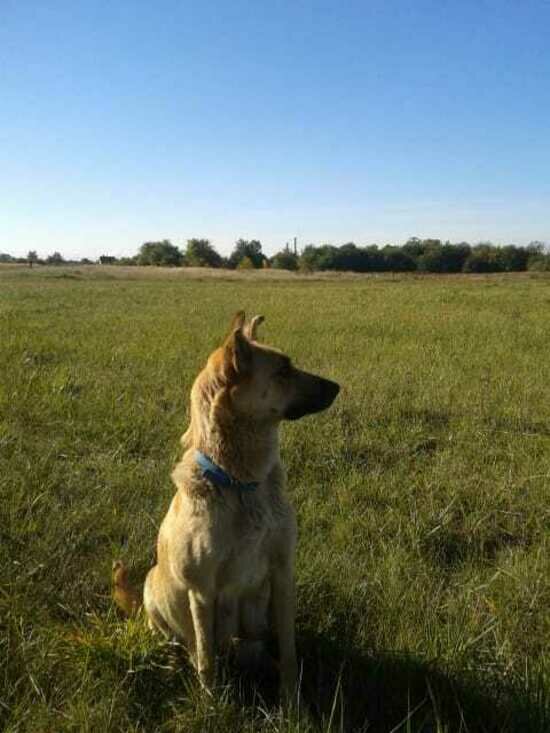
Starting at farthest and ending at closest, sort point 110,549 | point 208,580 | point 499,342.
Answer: point 499,342, point 110,549, point 208,580

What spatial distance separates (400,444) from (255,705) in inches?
126

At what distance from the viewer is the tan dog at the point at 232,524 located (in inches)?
105

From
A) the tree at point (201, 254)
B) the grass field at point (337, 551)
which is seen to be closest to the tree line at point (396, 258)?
the tree at point (201, 254)

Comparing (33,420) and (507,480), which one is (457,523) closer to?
(507,480)

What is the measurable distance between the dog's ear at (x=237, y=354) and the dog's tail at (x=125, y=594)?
1.31 meters

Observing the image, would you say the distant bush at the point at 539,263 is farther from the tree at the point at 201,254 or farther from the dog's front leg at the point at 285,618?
the dog's front leg at the point at 285,618

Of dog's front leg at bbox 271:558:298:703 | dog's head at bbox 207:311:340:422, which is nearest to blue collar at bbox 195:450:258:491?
dog's head at bbox 207:311:340:422

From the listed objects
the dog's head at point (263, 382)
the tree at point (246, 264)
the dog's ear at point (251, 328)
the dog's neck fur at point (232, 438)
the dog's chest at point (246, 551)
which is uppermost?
the tree at point (246, 264)

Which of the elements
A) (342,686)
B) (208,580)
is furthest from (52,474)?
(342,686)

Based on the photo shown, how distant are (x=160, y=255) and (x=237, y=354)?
108432 millimetres

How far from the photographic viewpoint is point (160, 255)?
107500 mm

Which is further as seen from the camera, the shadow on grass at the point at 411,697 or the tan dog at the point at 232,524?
the tan dog at the point at 232,524

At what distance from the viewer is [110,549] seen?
3.74 m

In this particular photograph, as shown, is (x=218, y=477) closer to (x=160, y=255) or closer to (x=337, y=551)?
(x=337, y=551)
